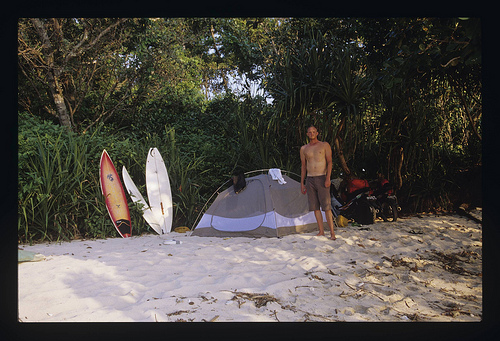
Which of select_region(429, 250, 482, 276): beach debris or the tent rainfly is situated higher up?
the tent rainfly

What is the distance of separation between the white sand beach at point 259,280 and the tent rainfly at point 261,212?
1.07 ft

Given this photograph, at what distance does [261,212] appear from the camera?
5090mm

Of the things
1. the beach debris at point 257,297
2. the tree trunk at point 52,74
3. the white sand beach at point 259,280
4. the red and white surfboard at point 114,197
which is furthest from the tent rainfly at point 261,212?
the tree trunk at point 52,74

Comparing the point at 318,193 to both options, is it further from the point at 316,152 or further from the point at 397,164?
the point at 397,164

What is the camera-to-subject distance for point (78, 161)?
4.97 metres

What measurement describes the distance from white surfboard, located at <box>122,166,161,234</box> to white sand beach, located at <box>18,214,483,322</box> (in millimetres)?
589

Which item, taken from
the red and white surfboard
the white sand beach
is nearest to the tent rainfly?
the white sand beach

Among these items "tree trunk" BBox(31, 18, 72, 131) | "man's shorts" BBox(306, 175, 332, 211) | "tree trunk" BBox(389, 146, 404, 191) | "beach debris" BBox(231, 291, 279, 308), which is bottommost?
"beach debris" BBox(231, 291, 279, 308)

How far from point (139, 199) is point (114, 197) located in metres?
0.37

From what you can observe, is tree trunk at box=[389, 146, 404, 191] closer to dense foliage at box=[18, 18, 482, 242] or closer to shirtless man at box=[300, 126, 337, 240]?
dense foliage at box=[18, 18, 482, 242]

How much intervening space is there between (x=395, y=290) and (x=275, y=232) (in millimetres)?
2141

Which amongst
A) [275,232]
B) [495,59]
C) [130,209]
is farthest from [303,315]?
[130,209]

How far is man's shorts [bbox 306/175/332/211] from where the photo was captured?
15.6 ft
